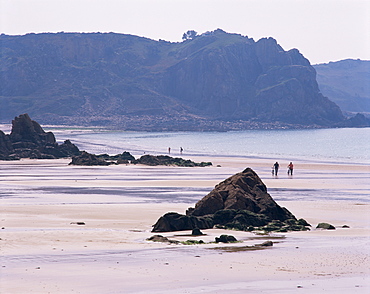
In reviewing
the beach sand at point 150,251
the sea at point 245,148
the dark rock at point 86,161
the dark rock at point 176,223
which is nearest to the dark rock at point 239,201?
the beach sand at point 150,251

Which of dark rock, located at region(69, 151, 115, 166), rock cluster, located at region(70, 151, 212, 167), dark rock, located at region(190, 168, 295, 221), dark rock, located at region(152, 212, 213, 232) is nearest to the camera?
dark rock, located at region(152, 212, 213, 232)

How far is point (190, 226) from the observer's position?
20047 mm

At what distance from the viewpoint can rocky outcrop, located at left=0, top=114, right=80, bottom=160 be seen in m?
65.6

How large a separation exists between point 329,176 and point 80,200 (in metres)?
26.8

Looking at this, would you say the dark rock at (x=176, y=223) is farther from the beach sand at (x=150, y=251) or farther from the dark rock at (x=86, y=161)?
the dark rock at (x=86, y=161)

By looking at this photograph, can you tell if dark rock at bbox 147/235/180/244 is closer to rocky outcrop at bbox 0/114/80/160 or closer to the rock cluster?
the rock cluster

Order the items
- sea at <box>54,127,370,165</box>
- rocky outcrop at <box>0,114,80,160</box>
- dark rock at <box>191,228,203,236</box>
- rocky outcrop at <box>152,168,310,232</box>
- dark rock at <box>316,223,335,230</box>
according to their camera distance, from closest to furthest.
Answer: dark rock at <box>191,228,203,236</box>, rocky outcrop at <box>152,168,310,232</box>, dark rock at <box>316,223,335,230</box>, rocky outcrop at <box>0,114,80,160</box>, sea at <box>54,127,370,165</box>

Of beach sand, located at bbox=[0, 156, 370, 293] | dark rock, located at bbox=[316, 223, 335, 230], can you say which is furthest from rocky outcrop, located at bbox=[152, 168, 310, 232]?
beach sand, located at bbox=[0, 156, 370, 293]

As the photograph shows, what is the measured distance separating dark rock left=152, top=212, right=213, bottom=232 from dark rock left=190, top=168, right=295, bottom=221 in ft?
5.98

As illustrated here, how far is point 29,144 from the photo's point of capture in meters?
68.5

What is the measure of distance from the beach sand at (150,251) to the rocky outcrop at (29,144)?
111ft

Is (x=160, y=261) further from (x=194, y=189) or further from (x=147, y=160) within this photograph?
(x=147, y=160)

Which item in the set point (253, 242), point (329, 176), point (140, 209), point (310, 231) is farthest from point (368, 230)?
point (329, 176)

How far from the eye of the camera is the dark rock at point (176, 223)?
64.3 feet
